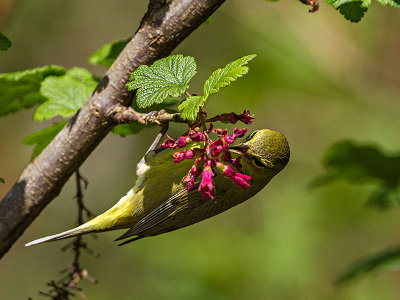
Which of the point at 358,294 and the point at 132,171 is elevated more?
the point at 358,294

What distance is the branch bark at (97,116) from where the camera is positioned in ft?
6.67

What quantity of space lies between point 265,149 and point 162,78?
1.04 metres

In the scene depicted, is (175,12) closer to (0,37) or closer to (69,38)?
(0,37)

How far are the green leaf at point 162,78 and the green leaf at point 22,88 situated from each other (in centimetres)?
92

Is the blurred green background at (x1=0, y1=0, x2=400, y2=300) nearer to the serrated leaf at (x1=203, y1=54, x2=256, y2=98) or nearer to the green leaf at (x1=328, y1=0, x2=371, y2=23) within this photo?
the green leaf at (x1=328, y1=0, x2=371, y2=23)

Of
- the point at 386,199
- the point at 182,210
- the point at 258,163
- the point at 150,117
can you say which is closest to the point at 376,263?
the point at 386,199

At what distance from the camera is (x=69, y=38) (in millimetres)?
8148

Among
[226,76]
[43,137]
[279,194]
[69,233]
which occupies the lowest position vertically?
[279,194]

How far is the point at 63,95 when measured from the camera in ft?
8.45

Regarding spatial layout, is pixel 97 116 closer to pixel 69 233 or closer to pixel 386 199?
pixel 69 233

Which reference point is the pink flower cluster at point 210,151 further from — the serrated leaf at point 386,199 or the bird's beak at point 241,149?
the serrated leaf at point 386,199

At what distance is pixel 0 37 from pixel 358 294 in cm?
591

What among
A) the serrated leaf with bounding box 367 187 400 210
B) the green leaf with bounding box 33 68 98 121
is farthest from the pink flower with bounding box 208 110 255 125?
the serrated leaf with bounding box 367 187 400 210

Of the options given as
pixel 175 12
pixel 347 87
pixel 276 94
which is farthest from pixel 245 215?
pixel 175 12
